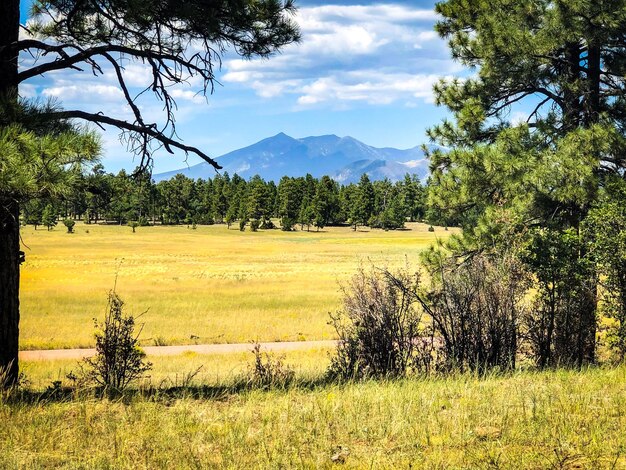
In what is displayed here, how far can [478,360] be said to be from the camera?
7996mm

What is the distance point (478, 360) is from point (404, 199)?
11677 cm

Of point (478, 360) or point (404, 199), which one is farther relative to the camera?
point (404, 199)

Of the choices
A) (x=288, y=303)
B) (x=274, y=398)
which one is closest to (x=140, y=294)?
(x=288, y=303)

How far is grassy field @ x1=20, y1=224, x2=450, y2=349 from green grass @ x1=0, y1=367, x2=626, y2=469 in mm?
2382

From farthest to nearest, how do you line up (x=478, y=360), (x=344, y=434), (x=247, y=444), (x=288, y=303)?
(x=288, y=303) < (x=478, y=360) < (x=344, y=434) < (x=247, y=444)

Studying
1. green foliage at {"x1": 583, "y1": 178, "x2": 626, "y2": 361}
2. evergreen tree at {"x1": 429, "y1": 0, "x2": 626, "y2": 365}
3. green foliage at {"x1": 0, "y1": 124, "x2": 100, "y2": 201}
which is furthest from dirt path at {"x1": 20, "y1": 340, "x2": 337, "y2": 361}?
green foliage at {"x1": 0, "y1": 124, "x2": 100, "y2": 201}

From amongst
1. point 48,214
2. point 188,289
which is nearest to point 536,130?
point 48,214

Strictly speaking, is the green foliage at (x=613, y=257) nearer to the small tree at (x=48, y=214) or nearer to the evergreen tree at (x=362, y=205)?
the small tree at (x=48, y=214)

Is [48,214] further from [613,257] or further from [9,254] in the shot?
[613,257]

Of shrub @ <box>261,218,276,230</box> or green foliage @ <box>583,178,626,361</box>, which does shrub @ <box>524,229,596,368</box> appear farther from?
shrub @ <box>261,218,276,230</box>

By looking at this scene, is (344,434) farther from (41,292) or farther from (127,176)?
(41,292)

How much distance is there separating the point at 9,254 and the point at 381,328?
15.9 ft

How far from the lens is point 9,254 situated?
6.13 m

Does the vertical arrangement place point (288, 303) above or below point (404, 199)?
below
